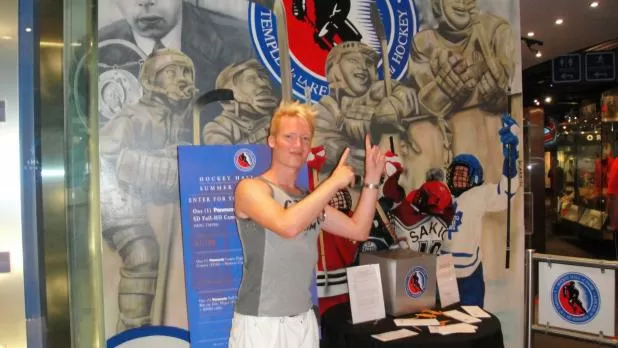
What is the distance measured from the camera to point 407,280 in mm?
2406

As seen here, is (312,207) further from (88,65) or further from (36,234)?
(36,234)

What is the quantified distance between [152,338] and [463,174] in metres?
2.08

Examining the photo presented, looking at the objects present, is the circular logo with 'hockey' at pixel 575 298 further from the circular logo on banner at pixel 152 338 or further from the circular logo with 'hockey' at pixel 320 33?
the circular logo on banner at pixel 152 338

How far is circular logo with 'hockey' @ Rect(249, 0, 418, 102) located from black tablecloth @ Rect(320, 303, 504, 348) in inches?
49.9

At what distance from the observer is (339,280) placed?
9.59ft

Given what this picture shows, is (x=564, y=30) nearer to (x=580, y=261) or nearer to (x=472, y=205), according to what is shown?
(x=472, y=205)

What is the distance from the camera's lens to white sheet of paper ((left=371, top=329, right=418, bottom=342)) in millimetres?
2098

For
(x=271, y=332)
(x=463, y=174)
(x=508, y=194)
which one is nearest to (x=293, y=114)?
(x=271, y=332)

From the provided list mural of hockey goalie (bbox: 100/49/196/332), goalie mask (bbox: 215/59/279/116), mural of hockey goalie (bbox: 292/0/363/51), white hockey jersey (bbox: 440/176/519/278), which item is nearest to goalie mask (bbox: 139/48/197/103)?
mural of hockey goalie (bbox: 100/49/196/332)

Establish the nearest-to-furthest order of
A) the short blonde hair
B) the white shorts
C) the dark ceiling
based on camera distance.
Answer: the white shorts < the short blonde hair < the dark ceiling

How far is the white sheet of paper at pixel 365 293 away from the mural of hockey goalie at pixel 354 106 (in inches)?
28.9

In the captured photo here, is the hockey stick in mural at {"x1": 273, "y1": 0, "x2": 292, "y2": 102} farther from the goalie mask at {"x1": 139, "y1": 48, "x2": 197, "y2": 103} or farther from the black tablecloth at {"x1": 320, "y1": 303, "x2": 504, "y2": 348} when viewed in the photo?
the black tablecloth at {"x1": 320, "y1": 303, "x2": 504, "y2": 348}

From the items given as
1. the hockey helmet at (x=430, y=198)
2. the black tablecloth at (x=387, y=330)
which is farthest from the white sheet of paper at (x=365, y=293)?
the hockey helmet at (x=430, y=198)

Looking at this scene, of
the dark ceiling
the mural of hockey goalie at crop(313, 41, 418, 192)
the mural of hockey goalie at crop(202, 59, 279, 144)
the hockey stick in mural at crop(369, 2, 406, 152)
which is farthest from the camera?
the dark ceiling
